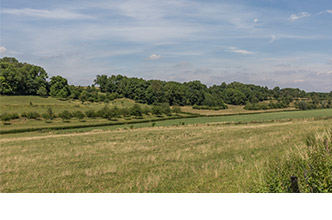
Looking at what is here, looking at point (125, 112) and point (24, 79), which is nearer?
point (125, 112)

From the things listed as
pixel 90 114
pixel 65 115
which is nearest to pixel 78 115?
pixel 65 115

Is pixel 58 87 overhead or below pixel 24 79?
below

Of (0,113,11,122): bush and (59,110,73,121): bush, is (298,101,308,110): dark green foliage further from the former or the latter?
(0,113,11,122): bush

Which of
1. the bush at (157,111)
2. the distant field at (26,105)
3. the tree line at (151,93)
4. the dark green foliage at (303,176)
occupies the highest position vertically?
the tree line at (151,93)

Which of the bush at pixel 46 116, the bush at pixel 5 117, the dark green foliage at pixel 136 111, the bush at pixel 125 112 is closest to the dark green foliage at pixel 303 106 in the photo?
the dark green foliage at pixel 136 111

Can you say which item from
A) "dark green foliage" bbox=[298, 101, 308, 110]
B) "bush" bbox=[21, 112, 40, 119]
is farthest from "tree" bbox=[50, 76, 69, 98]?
"dark green foliage" bbox=[298, 101, 308, 110]

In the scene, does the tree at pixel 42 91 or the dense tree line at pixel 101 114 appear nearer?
the dense tree line at pixel 101 114

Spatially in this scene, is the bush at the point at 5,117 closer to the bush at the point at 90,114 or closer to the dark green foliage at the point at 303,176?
the bush at the point at 90,114

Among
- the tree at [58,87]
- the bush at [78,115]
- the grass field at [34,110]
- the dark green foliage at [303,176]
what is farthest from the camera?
the tree at [58,87]

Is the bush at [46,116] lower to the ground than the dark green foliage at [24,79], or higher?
lower

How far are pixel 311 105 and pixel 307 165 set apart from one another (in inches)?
3877

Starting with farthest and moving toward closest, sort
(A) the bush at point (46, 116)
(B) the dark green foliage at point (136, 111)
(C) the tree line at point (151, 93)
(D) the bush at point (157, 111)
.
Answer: (C) the tree line at point (151, 93) → (D) the bush at point (157, 111) → (B) the dark green foliage at point (136, 111) → (A) the bush at point (46, 116)

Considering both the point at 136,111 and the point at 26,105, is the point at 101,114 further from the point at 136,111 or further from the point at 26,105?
the point at 26,105
